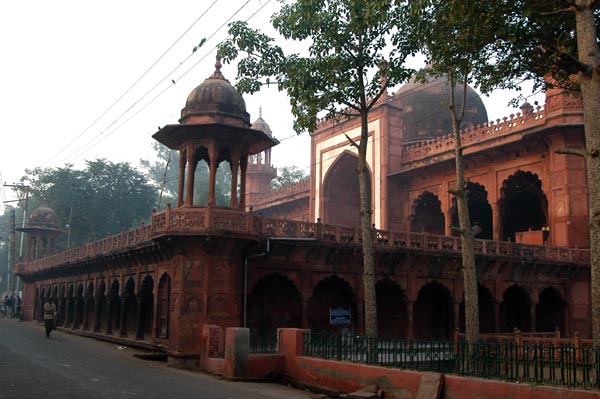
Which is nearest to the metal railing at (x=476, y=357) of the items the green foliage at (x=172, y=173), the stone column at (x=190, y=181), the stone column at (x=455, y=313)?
the stone column at (x=190, y=181)

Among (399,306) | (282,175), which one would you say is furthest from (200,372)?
(282,175)

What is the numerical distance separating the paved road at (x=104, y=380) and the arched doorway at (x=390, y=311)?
879cm

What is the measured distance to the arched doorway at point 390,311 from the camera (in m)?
22.5

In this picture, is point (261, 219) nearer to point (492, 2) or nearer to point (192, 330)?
point (192, 330)

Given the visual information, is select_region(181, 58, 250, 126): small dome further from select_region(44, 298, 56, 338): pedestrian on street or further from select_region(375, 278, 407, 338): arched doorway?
select_region(44, 298, 56, 338): pedestrian on street

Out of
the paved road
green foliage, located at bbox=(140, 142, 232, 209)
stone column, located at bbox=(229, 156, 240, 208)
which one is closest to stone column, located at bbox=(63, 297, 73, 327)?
the paved road

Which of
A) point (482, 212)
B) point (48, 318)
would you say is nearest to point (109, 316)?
point (48, 318)

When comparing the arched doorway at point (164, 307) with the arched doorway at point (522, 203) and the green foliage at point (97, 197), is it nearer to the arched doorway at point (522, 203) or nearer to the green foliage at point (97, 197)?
the arched doorway at point (522, 203)

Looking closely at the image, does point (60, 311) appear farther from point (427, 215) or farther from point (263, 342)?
point (263, 342)

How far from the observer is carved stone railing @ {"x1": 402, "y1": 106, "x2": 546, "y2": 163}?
25.6 m

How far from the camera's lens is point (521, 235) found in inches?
1116

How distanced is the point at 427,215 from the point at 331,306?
43.9 feet

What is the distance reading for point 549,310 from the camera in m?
26.8

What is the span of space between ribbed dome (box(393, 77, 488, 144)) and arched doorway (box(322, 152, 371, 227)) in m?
3.91
